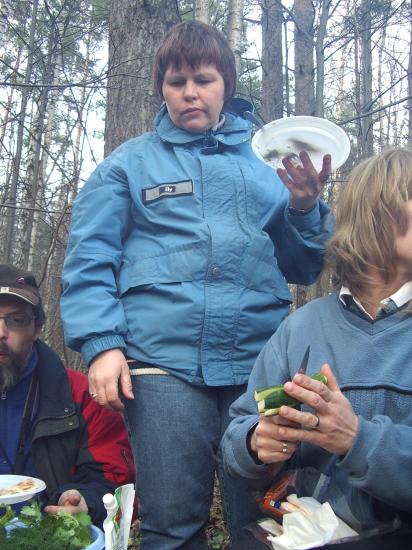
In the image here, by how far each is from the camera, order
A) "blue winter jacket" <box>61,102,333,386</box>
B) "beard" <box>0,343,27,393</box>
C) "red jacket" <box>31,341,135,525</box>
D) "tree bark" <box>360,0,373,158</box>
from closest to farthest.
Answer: "blue winter jacket" <box>61,102,333,386</box> < "red jacket" <box>31,341,135,525</box> < "beard" <box>0,343,27,393</box> < "tree bark" <box>360,0,373,158</box>

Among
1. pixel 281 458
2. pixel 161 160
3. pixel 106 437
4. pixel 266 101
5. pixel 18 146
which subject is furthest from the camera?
pixel 18 146

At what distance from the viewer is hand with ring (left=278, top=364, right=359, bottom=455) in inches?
59.4

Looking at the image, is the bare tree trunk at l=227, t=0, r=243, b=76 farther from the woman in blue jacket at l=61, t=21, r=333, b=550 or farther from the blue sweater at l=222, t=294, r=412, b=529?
the blue sweater at l=222, t=294, r=412, b=529

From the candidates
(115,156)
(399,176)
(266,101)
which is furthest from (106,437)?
(266,101)

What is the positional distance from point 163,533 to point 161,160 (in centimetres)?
145

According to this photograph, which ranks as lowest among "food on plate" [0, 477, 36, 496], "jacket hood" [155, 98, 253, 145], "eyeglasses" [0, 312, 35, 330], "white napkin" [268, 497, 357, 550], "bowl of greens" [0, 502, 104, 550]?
"bowl of greens" [0, 502, 104, 550]

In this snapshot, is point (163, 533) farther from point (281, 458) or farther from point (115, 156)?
point (115, 156)

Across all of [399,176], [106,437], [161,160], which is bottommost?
[106,437]

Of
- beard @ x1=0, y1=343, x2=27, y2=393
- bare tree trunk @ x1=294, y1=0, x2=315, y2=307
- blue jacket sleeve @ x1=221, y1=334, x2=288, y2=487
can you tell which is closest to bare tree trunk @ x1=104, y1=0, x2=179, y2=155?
beard @ x1=0, y1=343, x2=27, y2=393

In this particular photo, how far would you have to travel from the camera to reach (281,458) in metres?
1.69

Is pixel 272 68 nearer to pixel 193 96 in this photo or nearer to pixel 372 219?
pixel 193 96

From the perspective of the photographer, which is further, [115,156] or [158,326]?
[115,156]

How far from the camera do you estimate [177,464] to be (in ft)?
7.07

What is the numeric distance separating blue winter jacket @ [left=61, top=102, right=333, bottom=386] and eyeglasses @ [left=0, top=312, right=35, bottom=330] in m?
0.95
